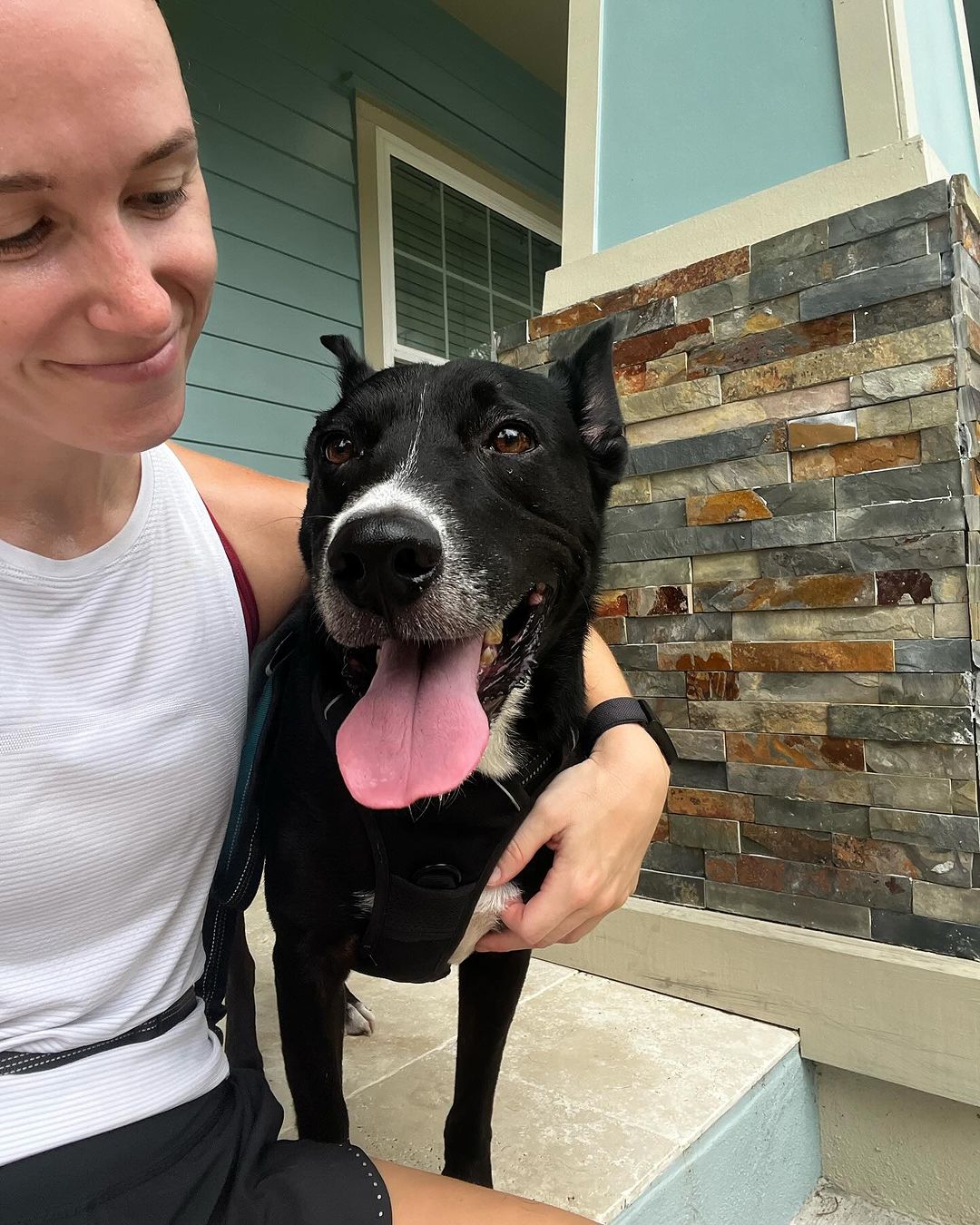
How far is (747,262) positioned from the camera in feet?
6.98

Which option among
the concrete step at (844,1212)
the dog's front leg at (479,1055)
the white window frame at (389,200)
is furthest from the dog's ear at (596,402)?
the white window frame at (389,200)

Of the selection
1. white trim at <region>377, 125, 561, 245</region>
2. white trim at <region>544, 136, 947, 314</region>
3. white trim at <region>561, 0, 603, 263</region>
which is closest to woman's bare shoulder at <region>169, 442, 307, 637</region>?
white trim at <region>544, 136, 947, 314</region>

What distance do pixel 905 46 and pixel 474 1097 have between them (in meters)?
2.28

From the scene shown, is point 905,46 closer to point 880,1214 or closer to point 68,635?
point 68,635

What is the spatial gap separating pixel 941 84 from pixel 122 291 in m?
2.22

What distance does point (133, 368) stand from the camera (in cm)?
89

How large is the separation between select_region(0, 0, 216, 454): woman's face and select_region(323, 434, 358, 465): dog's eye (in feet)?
1.53

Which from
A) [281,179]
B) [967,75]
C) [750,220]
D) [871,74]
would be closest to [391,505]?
[750,220]

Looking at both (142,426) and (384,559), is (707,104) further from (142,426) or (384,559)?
(142,426)

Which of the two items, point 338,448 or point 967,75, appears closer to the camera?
point 338,448

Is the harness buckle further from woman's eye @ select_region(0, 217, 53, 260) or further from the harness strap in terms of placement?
woman's eye @ select_region(0, 217, 53, 260)

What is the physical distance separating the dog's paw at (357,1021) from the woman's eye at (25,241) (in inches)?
68.9

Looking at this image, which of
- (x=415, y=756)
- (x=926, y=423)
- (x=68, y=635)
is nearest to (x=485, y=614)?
(x=415, y=756)

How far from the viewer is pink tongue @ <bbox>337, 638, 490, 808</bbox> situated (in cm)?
107
